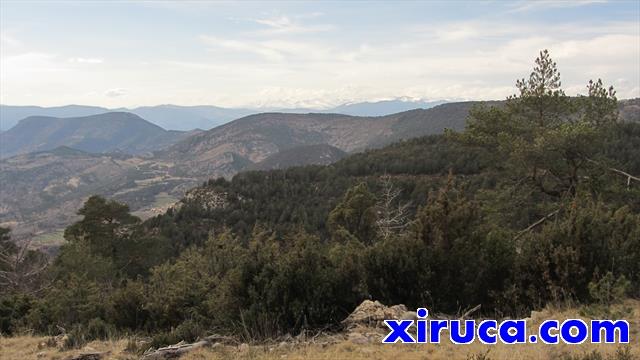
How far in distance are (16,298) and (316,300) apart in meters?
13.4

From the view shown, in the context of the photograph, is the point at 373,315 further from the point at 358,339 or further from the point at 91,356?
the point at 91,356

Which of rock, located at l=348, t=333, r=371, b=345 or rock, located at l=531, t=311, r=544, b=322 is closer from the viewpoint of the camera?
rock, located at l=348, t=333, r=371, b=345

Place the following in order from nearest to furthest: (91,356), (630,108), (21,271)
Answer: (91,356) → (21,271) → (630,108)

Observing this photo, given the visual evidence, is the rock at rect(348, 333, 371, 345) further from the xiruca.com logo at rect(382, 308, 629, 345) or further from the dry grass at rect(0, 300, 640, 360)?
the xiruca.com logo at rect(382, 308, 629, 345)

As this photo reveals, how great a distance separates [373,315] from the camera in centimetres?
730

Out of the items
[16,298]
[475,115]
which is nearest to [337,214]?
[475,115]

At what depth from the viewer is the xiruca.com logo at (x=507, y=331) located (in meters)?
6.34

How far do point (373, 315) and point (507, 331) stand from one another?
1.97 m

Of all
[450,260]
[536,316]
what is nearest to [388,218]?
[450,260]

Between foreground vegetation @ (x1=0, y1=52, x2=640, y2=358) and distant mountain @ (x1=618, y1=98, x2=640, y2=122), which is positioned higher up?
distant mountain @ (x1=618, y1=98, x2=640, y2=122)

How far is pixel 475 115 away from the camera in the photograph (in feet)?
60.1

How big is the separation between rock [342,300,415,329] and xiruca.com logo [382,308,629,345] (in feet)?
0.74

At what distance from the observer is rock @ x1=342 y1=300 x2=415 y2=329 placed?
7195 millimetres

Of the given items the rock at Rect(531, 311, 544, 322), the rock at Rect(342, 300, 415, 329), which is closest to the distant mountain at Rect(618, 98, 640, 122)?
the rock at Rect(531, 311, 544, 322)
